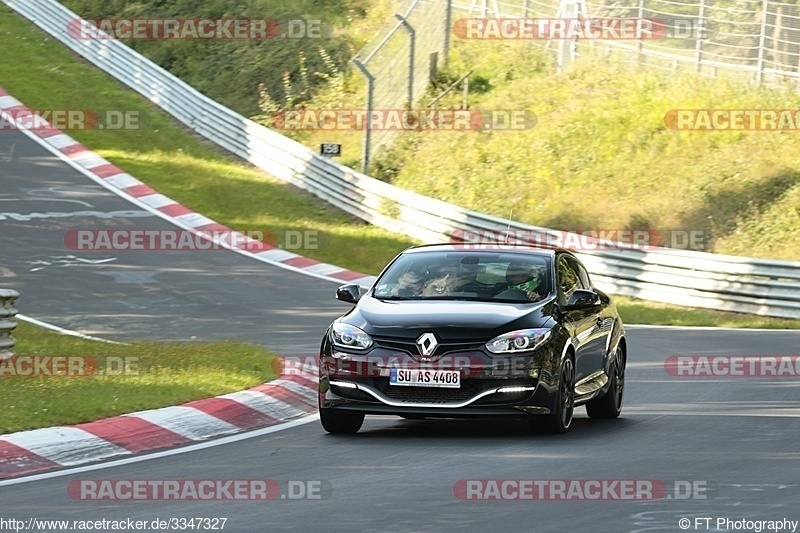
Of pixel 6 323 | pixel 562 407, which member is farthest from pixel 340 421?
pixel 6 323

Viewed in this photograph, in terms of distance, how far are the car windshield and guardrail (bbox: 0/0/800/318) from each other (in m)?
12.5

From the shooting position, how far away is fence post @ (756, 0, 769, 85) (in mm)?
31531

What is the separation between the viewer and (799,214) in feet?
89.5

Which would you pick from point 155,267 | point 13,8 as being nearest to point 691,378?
point 155,267

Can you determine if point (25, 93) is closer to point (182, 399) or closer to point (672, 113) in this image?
point (672, 113)

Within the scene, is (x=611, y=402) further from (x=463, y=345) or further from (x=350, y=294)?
(x=350, y=294)

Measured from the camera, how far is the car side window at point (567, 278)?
11.9 metres

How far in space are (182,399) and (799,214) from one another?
18269 mm

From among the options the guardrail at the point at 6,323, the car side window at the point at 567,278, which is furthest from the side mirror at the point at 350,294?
the guardrail at the point at 6,323

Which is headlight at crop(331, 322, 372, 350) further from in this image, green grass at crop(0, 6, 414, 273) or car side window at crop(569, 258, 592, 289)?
green grass at crop(0, 6, 414, 273)

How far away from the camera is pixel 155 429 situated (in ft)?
34.6

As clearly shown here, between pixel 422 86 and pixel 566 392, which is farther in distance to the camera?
pixel 422 86

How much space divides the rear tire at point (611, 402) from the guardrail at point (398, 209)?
37.2 ft

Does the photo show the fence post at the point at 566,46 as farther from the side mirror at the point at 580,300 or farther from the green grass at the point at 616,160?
the side mirror at the point at 580,300
